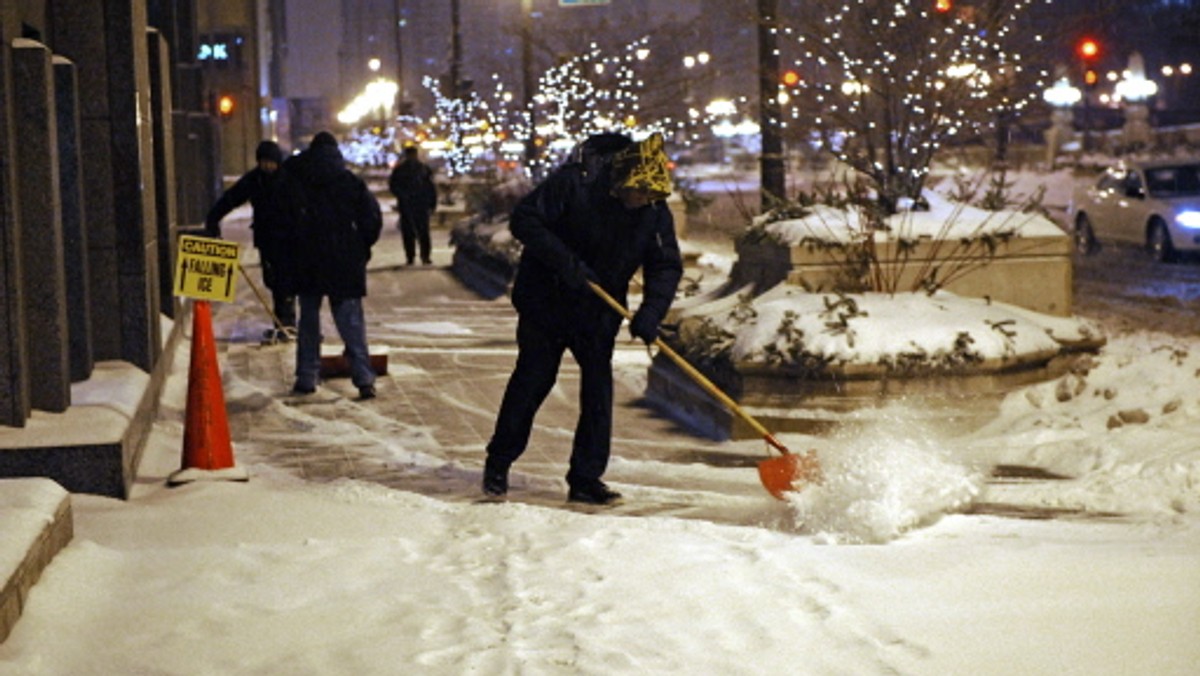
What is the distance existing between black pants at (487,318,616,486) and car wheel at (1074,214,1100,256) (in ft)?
67.0

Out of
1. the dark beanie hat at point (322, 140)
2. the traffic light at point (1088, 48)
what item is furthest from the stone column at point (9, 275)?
the traffic light at point (1088, 48)

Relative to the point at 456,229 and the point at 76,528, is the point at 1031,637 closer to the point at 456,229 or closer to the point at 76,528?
the point at 76,528

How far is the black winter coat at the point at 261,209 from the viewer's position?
12.9 meters

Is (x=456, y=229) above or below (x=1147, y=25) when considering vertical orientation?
below

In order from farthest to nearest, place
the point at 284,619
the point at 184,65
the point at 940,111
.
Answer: the point at 184,65, the point at 940,111, the point at 284,619

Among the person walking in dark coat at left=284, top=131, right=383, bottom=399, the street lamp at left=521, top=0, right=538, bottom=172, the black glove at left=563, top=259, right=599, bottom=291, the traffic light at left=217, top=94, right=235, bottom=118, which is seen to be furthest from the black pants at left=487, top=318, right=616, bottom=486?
the traffic light at left=217, top=94, right=235, bottom=118

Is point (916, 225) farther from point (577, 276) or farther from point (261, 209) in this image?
point (261, 209)

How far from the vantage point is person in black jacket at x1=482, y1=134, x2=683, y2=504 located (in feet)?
26.9

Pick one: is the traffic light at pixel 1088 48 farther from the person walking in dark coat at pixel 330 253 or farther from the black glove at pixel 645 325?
the black glove at pixel 645 325

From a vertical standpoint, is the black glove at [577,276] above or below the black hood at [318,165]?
below

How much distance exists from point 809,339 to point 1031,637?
5.33m

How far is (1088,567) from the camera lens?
242 inches

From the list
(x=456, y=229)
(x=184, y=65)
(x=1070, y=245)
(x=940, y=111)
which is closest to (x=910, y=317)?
(x=1070, y=245)

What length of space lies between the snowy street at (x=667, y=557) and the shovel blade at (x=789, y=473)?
10 cm
